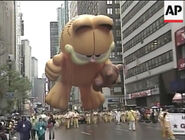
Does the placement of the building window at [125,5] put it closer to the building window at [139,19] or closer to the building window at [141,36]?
the building window at [139,19]

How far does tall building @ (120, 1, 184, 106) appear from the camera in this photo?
2235 inches

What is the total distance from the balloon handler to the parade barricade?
12.3 m

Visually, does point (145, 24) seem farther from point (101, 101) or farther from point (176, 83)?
point (101, 101)

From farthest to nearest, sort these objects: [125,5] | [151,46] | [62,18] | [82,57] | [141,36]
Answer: [125,5], [141,36], [151,46], [62,18], [82,57]

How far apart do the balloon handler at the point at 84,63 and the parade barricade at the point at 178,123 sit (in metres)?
12.3

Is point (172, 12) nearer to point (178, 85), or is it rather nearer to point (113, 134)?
point (113, 134)

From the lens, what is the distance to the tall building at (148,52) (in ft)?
186

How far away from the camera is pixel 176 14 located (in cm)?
1377

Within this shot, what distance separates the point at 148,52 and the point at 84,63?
5582cm

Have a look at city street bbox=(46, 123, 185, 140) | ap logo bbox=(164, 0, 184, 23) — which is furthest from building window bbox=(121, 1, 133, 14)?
ap logo bbox=(164, 0, 184, 23)

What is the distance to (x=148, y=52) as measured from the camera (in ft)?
213

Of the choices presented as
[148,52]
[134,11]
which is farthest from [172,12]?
[134,11]

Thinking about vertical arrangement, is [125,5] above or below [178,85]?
above

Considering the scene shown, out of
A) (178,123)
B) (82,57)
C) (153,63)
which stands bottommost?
(178,123)
